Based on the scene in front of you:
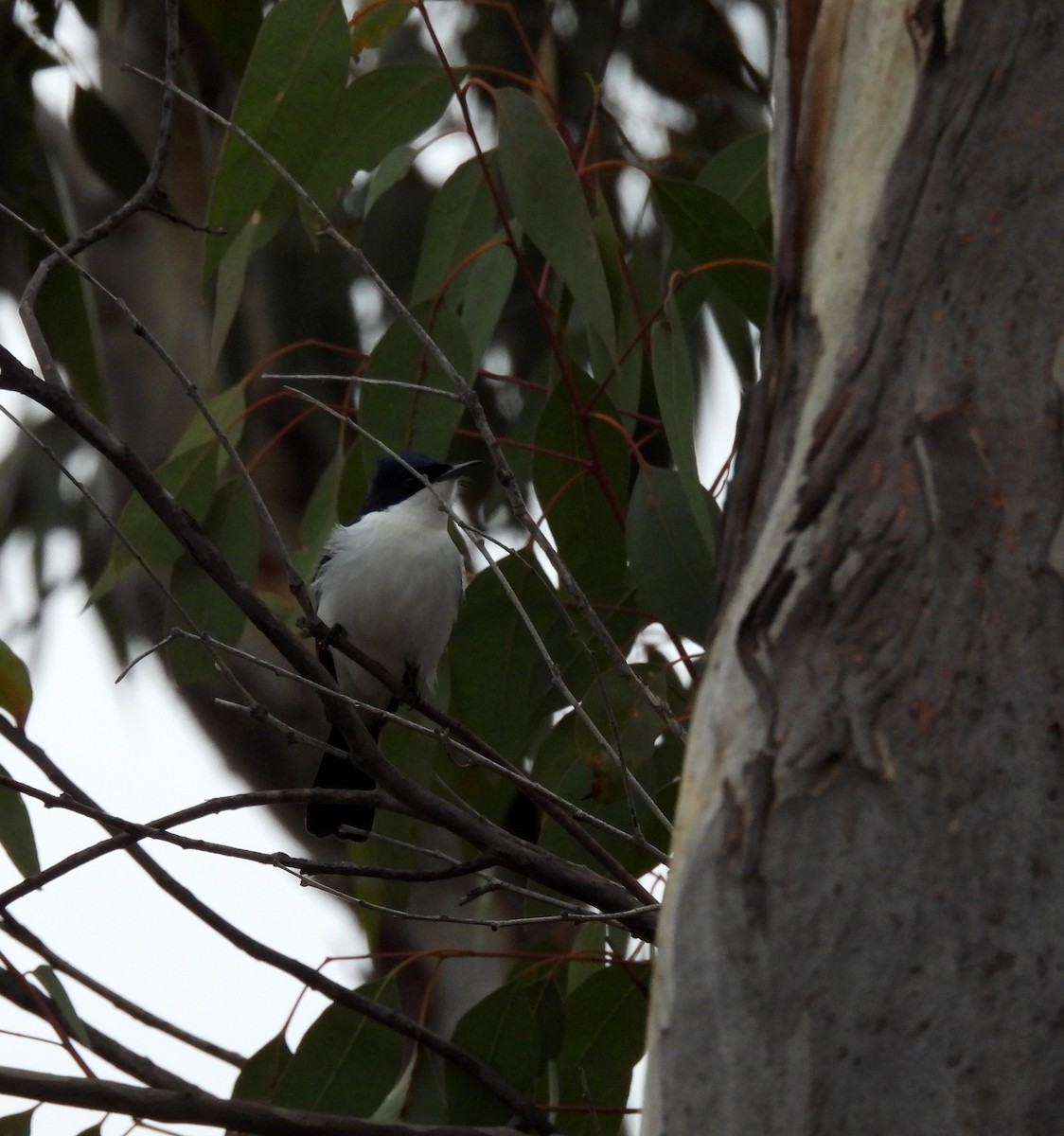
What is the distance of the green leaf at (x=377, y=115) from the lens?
2.59m

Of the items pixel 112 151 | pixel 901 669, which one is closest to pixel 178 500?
pixel 112 151

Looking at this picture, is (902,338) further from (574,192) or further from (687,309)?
(687,309)

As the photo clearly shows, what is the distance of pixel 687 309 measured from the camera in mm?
2615

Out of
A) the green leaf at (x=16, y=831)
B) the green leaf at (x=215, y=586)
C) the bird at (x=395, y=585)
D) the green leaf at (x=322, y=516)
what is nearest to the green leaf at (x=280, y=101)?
the green leaf at (x=215, y=586)

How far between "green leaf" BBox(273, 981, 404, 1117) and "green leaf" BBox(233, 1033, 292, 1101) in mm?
62

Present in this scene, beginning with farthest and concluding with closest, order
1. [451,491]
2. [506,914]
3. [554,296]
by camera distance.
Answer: [506,914], [451,491], [554,296]

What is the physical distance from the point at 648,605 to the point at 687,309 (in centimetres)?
65

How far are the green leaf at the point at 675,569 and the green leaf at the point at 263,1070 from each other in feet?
2.77

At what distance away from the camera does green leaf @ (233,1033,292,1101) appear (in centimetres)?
234

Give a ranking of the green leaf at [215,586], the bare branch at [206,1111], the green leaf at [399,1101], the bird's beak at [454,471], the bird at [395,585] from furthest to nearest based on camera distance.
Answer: the bird at [395,585], the bird's beak at [454,471], the green leaf at [215,586], the green leaf at [399,1101], the bare branch at [206,1111]

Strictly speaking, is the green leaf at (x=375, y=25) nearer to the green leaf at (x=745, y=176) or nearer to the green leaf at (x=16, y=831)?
the green leaf at (x=745, y=176)

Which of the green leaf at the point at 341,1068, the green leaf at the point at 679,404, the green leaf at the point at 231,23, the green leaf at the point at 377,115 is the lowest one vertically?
the green leaf at the point at 341,1068

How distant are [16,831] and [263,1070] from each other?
0.53 meters

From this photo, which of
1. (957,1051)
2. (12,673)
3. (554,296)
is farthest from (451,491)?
(957,1051)
